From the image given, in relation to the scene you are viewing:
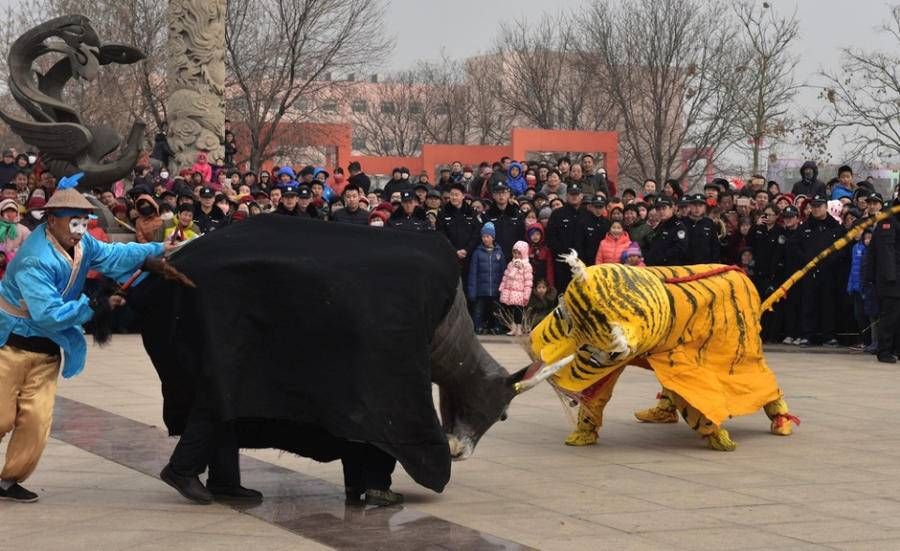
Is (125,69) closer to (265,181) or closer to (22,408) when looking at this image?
(265,181)

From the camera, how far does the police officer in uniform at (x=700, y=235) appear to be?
1573 centimetres

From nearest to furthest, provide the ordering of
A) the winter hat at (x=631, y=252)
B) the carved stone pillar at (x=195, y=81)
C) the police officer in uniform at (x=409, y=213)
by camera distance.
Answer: the winter hat at (x=631, y=252)
the police officer in uniform at (x=409, y=213)
the carved stone pillar at (x=195, y=81)

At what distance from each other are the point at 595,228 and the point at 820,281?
8.99ft

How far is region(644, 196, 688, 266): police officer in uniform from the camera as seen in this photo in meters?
15.7

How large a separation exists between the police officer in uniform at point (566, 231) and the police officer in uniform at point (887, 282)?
11.7 feet

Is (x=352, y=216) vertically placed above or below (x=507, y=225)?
above

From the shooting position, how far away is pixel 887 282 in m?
15.2

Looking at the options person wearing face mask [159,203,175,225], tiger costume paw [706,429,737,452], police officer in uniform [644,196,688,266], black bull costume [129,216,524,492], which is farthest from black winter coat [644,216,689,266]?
black bull costume [129,216,524,492]

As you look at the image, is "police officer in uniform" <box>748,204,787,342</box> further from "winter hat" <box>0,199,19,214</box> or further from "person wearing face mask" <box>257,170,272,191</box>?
"winter hat" <box>0,199,19,214</box>

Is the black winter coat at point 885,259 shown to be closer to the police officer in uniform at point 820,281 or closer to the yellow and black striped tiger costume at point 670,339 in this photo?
the police officer in uniform at point 820,281

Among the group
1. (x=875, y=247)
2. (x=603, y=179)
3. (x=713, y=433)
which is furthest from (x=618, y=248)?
(x=713, y=433)

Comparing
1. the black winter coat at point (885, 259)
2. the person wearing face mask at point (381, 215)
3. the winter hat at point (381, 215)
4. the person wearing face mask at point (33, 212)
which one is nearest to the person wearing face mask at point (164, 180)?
the person wearing face mask at point (33, 212)

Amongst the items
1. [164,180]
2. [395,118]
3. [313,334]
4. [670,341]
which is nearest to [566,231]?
[164,180]

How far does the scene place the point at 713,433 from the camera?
956 cm
